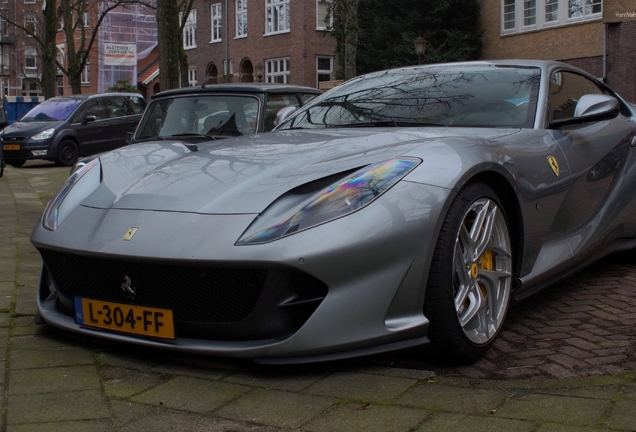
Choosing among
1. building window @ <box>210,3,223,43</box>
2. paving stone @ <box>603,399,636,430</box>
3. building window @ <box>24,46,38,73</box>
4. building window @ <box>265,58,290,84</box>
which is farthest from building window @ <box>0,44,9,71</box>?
paving stone @ <box>603,399,636,430</box>

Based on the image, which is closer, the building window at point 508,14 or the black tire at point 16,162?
the black tire at point 16,162

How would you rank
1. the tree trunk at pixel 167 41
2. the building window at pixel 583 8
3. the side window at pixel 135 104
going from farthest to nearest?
the building window at pixel 583 8
the side window at pixel 135 104
the tree trunk at pixel 167 41

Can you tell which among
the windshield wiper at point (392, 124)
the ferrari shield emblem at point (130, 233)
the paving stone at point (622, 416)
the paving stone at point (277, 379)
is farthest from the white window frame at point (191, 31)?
the paving stone at point (622, 416)

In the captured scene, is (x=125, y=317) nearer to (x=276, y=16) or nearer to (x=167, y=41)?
(x=167, y=41)

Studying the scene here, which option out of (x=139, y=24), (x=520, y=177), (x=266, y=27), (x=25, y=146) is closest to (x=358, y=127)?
(x=520, y=177)

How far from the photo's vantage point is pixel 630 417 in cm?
238

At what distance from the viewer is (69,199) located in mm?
3332

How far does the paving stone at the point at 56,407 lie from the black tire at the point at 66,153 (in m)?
14.0

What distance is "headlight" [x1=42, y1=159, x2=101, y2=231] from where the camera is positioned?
321cm

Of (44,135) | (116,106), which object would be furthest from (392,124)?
(116,106)

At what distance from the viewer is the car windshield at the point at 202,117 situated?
669 centimetres

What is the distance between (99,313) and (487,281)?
5.08ft

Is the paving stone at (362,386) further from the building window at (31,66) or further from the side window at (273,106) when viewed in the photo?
the building window at (31,66)

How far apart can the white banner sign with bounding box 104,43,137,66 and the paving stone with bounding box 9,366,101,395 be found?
4523 cm
